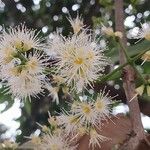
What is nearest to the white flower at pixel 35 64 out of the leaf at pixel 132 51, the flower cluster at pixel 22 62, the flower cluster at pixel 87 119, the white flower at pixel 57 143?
the flower cluster at pixel 22 62

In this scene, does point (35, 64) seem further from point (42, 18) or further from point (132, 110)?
point (42, 18)

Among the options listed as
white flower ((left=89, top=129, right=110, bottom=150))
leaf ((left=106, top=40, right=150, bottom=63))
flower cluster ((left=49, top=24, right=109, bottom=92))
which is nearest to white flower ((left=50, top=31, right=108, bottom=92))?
flower cluster ((left=49, top=24, right=109, bottom=92))

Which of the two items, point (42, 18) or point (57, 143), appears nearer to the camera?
point (57, 143)

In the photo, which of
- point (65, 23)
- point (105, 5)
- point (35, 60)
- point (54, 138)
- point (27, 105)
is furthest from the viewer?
point (65, 23)

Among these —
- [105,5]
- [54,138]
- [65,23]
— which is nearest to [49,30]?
[65,23]

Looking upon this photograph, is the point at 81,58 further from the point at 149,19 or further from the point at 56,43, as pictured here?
the point at 149,19

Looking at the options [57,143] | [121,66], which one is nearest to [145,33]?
[121,66]
